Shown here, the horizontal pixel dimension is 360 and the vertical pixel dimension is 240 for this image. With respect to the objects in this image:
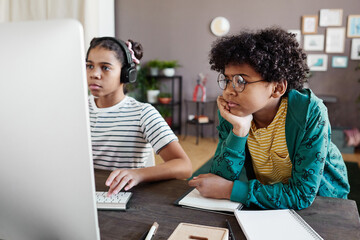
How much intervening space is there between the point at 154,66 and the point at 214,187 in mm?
4336

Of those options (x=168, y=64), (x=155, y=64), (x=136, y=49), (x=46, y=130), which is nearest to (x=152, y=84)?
(x=155, y=64)

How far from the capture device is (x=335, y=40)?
4.41 m

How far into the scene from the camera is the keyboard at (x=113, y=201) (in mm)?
845

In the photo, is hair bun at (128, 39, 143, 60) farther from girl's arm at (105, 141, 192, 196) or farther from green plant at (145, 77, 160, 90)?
green plant at (145, 77, 160, 90)

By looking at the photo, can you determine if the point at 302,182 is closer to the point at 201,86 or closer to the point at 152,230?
the point at 152,230

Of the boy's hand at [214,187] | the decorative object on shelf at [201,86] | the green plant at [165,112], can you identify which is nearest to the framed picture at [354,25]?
the decorative object on shelf at [201,86]

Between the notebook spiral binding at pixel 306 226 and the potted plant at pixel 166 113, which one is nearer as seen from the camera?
the notebook spiral binding at pixel 306 226

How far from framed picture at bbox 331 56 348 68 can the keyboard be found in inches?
171

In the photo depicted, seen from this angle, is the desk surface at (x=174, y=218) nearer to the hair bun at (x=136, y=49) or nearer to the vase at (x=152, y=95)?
the hair bun at (x=136, y=49)

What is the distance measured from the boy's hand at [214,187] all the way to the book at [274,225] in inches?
3.8

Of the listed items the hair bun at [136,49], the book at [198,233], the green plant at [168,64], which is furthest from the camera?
the green plant at [168,64]

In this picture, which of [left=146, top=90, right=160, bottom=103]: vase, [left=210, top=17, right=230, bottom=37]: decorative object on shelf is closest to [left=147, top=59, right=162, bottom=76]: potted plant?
[left=146, top=90, right=160, bottom=103]: vase

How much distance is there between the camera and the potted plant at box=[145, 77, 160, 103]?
506 cm

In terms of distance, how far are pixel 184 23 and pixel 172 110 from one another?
1431 millimetres
